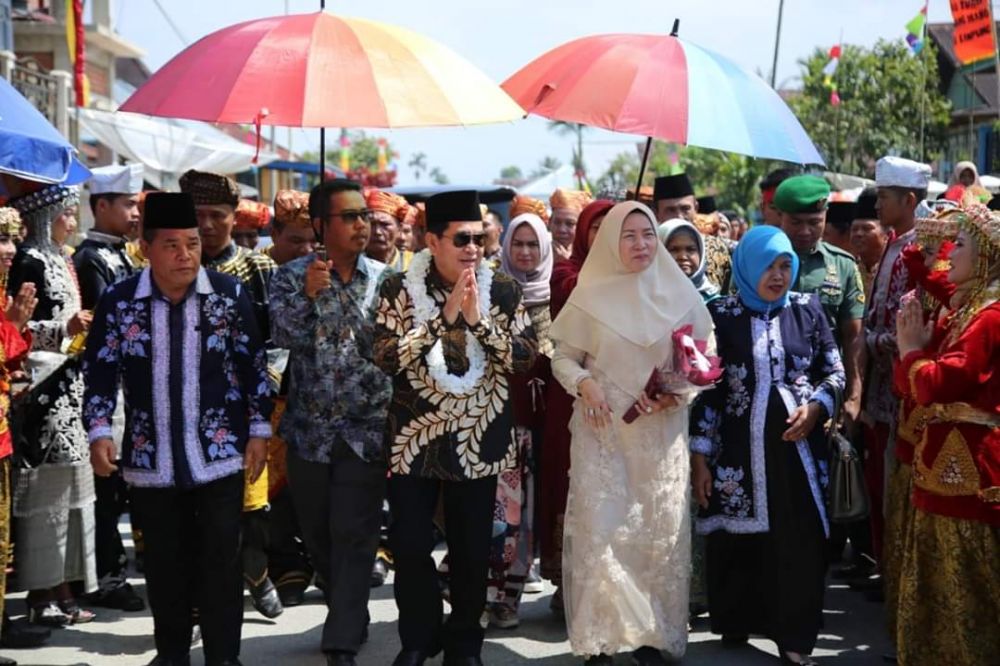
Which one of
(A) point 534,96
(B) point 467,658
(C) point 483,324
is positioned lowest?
(B) point 467,658

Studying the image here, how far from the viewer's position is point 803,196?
22.8ft

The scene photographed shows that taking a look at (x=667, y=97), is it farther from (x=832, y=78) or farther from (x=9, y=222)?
(x=832, y=78)

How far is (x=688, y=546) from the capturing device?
19.3ft

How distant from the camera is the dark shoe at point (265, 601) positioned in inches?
271

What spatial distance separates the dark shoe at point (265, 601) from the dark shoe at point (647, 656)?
81.5 inches

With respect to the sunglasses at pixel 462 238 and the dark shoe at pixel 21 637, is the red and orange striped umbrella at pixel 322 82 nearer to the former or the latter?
the sunglasses at pixel 462 238

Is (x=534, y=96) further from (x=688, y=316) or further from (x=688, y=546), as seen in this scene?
(x=688, y=546)

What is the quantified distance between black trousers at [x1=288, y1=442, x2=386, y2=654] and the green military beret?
2.67 meters

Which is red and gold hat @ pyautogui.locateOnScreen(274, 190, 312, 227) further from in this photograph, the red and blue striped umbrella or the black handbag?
the black handbag

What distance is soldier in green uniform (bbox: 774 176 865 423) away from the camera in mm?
6859

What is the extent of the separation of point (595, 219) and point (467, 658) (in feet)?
7.09

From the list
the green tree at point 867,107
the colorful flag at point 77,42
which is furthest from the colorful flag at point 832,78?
the colorful flag at point 77,42

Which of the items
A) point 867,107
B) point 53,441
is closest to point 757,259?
point 53,441

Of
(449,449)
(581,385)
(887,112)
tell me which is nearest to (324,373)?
(449,449)
